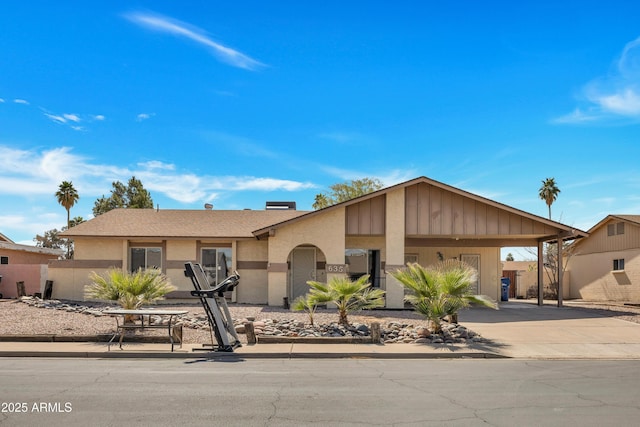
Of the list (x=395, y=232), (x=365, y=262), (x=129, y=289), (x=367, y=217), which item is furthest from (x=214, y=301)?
(x=365, y=262)

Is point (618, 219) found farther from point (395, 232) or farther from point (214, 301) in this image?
point (214, 301)

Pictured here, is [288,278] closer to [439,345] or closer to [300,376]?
[439,345]

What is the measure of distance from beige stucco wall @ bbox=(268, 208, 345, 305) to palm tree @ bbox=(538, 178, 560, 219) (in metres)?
32.4

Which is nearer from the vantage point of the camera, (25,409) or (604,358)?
(25,409)

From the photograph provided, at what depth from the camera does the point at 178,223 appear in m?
26.4

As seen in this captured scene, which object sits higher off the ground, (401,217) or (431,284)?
(401,217)

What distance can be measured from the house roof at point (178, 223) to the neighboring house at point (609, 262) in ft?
57.3

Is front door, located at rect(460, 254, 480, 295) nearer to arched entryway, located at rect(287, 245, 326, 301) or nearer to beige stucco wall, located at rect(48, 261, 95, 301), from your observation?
arched entryway, located at rect(287, 245, 326, 301)

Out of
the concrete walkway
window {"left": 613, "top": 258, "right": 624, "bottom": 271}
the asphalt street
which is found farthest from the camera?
window {"left": 613, "top": 258, "right": 624, "bottom": 271}

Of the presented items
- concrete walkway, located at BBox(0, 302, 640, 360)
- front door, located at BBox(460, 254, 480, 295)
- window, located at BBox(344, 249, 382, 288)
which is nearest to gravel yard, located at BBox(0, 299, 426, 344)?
concrete walkway, located at BBox(0, 302, 640, 360)

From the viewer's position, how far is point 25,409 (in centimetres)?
720

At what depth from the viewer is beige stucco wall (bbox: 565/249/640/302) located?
27797 mm

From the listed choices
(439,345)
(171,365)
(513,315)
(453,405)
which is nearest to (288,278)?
(513,315)

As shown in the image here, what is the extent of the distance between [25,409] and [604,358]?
474 inches
